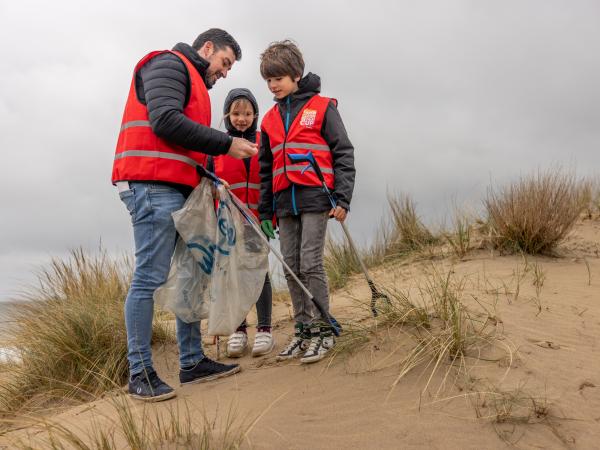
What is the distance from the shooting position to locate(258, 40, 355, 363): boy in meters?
3.62

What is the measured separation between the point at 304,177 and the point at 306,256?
55 cm

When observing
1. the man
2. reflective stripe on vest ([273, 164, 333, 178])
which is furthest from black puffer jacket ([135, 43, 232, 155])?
reflective stripe on vest ([273, 164, 333, 178])

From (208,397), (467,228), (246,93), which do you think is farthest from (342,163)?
(467,228)

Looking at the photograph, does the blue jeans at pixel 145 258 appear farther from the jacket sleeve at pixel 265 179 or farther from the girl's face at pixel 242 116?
the girl's face at pixel 242 116

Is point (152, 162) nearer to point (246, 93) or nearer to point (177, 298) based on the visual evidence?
point (177, 298)

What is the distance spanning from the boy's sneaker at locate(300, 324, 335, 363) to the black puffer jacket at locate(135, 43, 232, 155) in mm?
1379

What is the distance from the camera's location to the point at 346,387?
3.10 meters

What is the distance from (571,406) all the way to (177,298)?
93.4 inches

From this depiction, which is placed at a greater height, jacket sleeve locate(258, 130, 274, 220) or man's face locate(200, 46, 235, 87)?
man's face locate(200, 46, 235, 87)

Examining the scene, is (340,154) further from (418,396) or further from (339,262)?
(339,262)

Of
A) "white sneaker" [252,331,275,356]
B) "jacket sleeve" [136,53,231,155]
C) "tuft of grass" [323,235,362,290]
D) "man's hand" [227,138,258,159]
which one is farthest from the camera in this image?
"tuft of grass" [323,235,362,290]

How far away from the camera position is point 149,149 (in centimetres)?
316

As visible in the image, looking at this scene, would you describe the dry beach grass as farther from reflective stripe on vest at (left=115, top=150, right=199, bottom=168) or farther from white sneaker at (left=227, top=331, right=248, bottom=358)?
reflective stripe on vest at (left=115, top=150, right=199, bottom=168)

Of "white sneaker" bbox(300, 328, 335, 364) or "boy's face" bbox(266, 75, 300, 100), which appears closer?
"white sneaker" bbox(300, 328, 335, 364)
